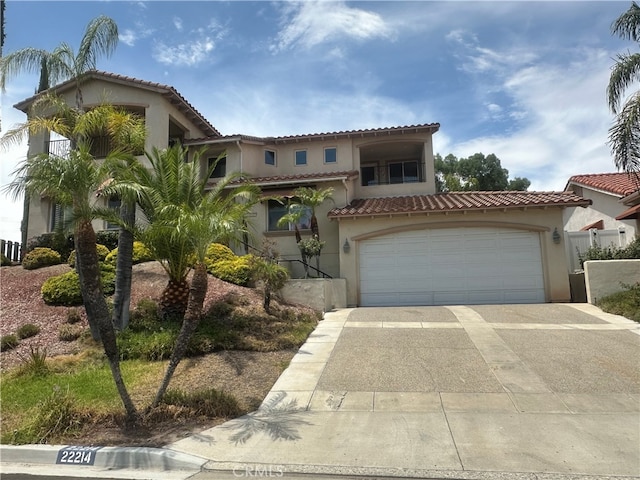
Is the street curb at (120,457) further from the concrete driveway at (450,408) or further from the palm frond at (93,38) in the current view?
the palm frond at (93,38)

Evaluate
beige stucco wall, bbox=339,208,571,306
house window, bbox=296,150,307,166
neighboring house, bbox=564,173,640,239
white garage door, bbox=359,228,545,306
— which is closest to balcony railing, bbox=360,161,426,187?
house window, bbox=296,150,307,166

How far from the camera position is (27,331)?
10.2m

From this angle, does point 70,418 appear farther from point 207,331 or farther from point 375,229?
point 375,229

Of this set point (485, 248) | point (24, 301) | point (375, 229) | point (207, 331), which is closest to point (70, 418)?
point (207, 331)

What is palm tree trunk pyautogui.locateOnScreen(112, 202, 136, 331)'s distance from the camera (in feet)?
32.9

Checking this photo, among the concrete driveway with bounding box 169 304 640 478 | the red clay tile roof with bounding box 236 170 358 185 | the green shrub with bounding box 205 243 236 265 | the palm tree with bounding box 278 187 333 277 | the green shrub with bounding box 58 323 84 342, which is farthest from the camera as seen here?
the red clay tile roof with bounding box 236 170 358 185

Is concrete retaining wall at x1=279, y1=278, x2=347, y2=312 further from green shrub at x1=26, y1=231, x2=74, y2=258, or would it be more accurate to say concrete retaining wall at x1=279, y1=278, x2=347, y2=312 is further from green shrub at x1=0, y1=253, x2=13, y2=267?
green shrub at x1=0, y1=253, x2=13, y2=267

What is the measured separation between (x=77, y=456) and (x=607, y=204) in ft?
71.9

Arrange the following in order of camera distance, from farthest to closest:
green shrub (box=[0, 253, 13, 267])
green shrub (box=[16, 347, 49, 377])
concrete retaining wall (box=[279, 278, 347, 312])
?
1. green shrub (box=[0, 253, 13, 267])
2. concrete retaining wall (box=[279, 278, 347, 312])
3. green shrub (box=[16, 347, 49, 377])

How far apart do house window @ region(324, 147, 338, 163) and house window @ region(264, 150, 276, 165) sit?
2634 millimetres

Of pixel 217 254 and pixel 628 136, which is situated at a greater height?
pixel 628 136

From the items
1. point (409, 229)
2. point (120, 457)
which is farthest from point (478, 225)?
point (120, 457)

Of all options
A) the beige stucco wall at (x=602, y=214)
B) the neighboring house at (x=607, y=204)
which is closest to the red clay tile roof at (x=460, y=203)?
the neighboring house at (x=607, y=204)

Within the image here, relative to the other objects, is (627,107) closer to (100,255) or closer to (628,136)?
(628,136)
